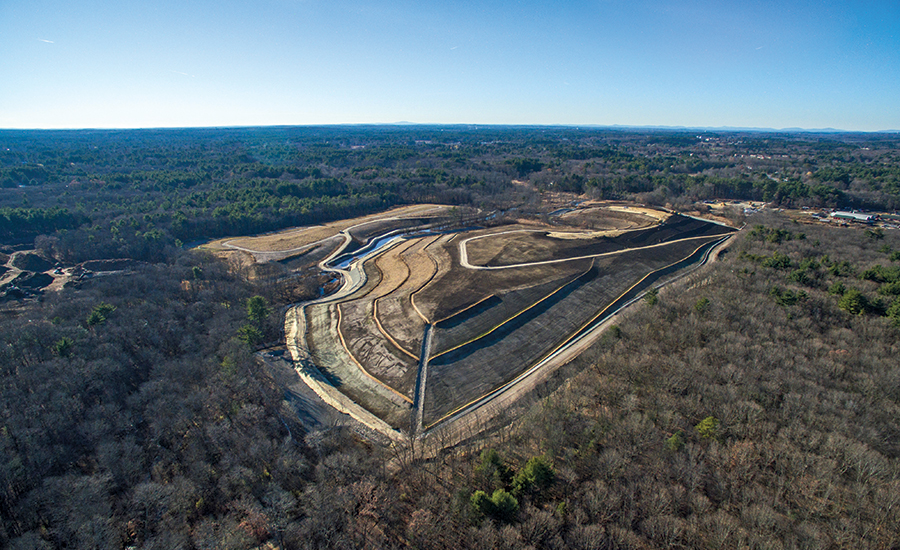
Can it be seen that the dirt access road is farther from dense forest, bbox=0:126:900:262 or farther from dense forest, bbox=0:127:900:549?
dense forest, bbox=0:126:900:262

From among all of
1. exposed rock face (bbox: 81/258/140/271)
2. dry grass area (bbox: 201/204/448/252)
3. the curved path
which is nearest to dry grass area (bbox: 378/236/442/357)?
the curved path

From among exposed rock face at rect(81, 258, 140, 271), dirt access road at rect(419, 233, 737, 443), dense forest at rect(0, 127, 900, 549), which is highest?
exposed rock face at rect(81, 258, 140, 271)

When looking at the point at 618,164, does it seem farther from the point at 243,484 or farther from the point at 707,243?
the point at 243,484

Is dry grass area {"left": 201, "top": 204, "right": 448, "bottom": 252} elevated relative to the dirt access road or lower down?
elevated

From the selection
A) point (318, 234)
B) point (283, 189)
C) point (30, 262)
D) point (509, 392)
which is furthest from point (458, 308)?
point (283, 189)

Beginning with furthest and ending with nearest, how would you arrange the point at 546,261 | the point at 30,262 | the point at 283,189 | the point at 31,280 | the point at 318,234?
1. the point at 283,189
2. the point at 318,234
3. the point at 546,261
4. the point at 30,262
5. the point at 31,280

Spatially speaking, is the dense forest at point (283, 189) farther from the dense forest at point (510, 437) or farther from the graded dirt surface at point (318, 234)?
the dense forest at point (510, 437)

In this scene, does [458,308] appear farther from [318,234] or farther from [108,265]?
[108,265]

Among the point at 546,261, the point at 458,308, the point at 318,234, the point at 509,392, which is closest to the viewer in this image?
the point at 509,392

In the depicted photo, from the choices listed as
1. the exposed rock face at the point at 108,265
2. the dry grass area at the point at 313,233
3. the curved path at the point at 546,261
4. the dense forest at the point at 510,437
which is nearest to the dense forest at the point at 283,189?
the exposed rock face at the point at 108,265
